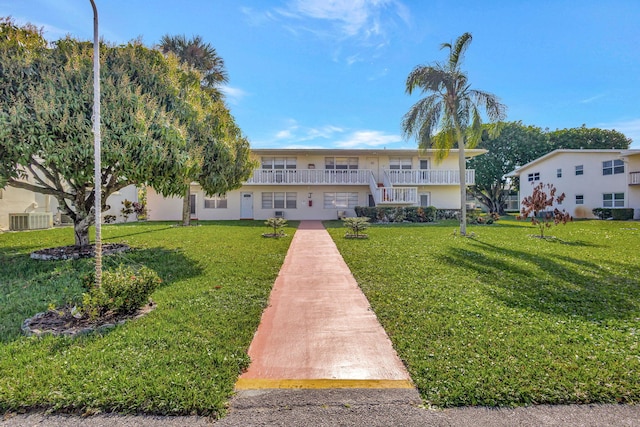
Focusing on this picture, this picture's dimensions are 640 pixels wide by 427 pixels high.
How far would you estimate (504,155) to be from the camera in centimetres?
3478

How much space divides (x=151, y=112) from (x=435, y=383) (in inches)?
284

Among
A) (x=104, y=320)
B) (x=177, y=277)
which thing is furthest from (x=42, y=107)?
(x=104, y=320)

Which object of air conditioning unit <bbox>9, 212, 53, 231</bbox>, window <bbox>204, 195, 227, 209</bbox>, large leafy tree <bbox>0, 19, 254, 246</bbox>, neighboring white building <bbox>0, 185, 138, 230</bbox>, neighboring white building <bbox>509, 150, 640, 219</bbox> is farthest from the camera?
window <bbox>204, 195, 227, 209</bbox>

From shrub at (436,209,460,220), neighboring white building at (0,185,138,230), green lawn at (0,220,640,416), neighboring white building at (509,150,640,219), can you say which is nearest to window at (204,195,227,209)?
neighboring white building at (0,185,138,230)

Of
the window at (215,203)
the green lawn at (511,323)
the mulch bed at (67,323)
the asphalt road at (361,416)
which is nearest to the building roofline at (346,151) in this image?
the window at (215,203)

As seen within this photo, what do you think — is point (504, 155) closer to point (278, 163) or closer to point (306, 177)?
point (306, 177)

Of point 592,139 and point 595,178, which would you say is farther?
point 592,139

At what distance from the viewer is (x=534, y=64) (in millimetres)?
14062

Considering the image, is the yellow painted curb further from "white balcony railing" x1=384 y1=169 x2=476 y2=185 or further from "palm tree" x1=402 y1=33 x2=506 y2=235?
"white balcony railing" x1=384 y1=169 x2=476 y2=185

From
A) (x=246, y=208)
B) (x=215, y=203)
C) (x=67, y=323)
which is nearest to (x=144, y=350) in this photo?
(x=67, y=323)

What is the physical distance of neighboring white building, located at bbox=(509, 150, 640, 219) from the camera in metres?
22.4

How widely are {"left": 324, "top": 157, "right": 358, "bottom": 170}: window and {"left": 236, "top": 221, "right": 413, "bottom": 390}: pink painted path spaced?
1815cm

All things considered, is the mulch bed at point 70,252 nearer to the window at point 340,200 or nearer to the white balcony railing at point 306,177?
the white balcony railing at point 306,177

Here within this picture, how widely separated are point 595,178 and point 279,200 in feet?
84.1
